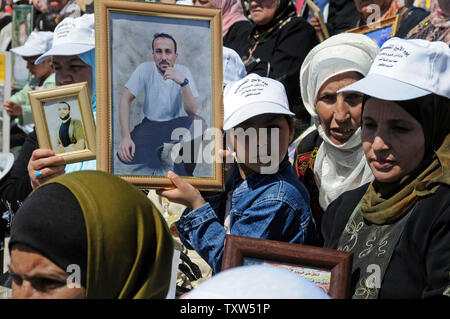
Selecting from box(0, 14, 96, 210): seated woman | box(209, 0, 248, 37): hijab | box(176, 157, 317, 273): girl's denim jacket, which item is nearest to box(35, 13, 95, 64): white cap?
box(0, 14, 96, 210): seated woman

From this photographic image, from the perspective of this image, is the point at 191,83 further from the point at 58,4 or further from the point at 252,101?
the point at 58,4

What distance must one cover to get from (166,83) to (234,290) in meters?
1.80

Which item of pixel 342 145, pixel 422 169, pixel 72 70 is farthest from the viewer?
pixel 72 70

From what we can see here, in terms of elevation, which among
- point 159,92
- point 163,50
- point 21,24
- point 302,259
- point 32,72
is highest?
point 163,50

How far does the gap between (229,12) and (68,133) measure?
368cm

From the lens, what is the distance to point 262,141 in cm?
328

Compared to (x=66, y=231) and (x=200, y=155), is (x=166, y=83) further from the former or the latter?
(x=66, y=231)

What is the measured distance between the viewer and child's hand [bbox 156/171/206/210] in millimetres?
3102

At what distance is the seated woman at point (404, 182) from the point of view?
2.47 m

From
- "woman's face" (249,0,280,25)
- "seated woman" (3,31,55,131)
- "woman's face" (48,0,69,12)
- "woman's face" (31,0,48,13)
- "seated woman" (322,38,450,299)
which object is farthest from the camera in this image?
"woman's face" (31,0,48,13)

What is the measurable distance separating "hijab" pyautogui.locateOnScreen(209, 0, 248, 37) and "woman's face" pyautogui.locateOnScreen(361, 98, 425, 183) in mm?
4063

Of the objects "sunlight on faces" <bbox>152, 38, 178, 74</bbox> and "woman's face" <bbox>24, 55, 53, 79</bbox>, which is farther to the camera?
"woman's face" <bbox>24, 55, 53, 79</bbox>

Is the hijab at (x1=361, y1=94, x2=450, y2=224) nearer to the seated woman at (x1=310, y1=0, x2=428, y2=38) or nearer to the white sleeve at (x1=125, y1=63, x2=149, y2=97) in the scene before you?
the white sleeve at (x1=125, y1=63, x2=149, y2=97)

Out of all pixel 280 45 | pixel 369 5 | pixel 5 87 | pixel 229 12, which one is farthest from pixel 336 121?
pixel 229 12
